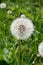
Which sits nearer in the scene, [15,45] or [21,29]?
[21,29]

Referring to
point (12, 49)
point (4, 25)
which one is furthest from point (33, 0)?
point (12, 49)

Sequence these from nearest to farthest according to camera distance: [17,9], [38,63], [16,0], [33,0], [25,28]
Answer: [25,28], [38,63], [17,9], [16,0], [33,0]

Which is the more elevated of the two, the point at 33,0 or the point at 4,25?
the point at 4,25

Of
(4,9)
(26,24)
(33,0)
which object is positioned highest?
(26,24)

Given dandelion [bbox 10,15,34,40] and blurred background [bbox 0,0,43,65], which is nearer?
dandelion [bbox 10,15,34,40]

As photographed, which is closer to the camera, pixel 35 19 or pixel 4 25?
pixel 4 25

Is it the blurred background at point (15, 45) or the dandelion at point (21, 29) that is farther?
the blurred background at point (15, 45)

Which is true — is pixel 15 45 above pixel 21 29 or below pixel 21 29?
below

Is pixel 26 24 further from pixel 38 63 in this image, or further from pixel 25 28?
pixel 38 63

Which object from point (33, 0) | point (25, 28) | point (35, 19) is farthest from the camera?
point (33, 0)

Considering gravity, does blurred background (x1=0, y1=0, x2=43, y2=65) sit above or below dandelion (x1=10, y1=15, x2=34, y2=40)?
below

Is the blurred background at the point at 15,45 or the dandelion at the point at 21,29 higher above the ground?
the dandelion at the point at 21,29
